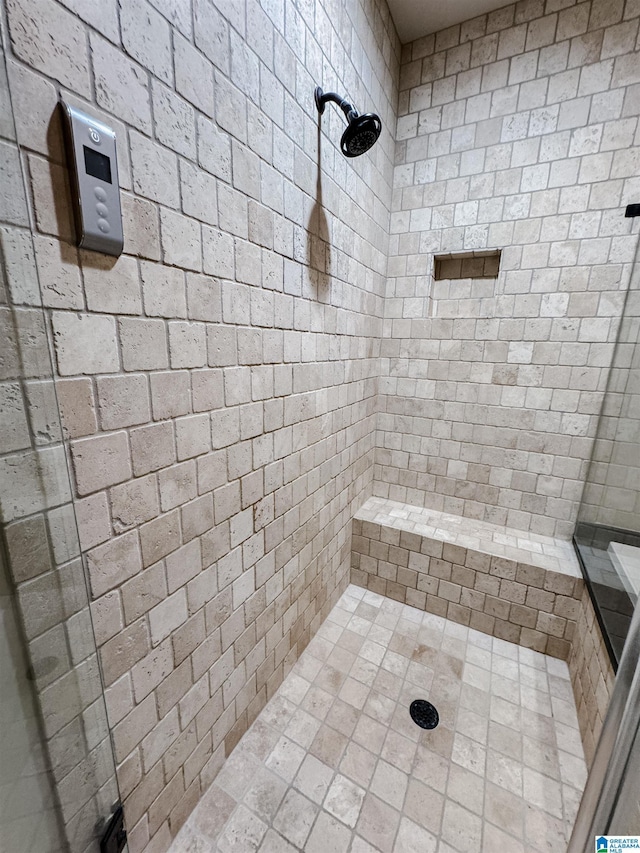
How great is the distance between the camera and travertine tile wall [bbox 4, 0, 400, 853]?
2.43ft

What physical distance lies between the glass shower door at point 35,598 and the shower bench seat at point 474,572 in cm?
193

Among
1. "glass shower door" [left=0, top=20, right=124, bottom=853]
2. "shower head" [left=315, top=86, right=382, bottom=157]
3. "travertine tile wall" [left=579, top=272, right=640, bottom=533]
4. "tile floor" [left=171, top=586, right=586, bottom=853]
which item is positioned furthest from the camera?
"travertine tile wall" [left=579, top=272, right=640, bottom=533]

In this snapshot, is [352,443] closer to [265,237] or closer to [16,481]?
[265,237]

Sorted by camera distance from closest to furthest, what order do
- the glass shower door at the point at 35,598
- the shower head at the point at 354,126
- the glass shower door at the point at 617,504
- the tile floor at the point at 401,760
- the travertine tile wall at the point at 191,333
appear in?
the glass shower door at the point at 35,598, the travertine tile wall at the point at 191,333, the tile floor at the point at 401,760, the shower head at the point at 354,126, the glass shower door at the point at 617,504

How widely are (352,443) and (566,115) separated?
2.41 meters

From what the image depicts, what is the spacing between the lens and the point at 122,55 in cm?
76

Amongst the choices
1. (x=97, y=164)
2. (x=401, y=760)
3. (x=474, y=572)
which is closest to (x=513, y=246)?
(x=474, y=572)

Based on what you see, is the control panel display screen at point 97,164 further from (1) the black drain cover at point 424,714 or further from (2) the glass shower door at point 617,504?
(1) the black drain cover at point 424,714

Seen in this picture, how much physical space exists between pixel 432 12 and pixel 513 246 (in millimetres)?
1546

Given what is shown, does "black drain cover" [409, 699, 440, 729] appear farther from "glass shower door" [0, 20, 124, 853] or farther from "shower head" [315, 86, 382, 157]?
"shower head" [315, 86, 382, 157]

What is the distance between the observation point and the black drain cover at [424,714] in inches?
63.8

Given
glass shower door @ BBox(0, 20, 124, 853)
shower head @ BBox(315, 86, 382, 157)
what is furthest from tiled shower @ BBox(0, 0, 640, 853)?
shower head @ BBox(315, 86, 382, 157)

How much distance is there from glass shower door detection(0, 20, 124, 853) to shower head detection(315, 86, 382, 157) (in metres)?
1.26

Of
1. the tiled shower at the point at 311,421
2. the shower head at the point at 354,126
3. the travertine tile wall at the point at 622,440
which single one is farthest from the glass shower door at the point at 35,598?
the travertine tile wall at the point at 622,440
